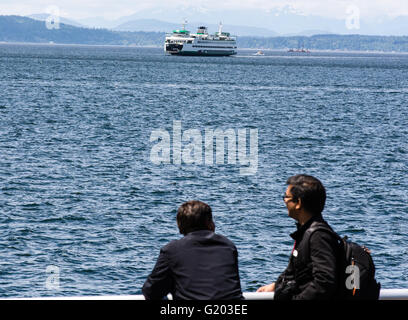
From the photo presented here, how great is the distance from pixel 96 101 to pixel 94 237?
2251 inches

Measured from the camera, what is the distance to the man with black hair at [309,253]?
15.6 ft

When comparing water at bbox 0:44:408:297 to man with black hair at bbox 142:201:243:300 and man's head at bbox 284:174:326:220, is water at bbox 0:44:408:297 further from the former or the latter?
man's head at bbox 284:174:326:220

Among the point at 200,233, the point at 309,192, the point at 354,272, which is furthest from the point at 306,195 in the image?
the point at 200,233

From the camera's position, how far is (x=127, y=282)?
58.0 ft

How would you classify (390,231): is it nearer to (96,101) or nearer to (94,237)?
(94,237)

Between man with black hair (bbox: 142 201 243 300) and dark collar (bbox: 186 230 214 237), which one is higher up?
dark collar (bbox: 186 230 214 237)

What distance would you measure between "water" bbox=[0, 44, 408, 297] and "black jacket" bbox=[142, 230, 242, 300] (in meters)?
12.4

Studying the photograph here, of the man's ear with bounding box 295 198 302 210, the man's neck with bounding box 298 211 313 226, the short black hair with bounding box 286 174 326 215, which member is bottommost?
the man's neck with bounding box 298 211 313 226

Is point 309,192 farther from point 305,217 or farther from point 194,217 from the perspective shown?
point 194,217

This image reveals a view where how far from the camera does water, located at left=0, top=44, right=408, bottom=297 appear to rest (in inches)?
757

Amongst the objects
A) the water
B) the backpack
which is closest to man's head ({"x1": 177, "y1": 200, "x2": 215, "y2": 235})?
the backpack

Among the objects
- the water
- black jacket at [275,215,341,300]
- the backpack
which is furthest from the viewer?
the water

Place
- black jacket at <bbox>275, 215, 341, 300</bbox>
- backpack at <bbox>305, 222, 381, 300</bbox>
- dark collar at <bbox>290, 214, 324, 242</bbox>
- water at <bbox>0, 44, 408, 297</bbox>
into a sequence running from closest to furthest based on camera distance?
black jacket at <bbox>275, 215, 341, 300</bbox> → backpack at <bbox>305, 222, 381, 300</bbox> → dark collar at <bbox>290, 214, 324, 242</bbox> → water at <bbox>0, 44, 408, 297</bbox>

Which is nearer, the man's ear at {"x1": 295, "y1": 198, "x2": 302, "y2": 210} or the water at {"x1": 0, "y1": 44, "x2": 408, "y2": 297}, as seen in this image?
the man's ear at {"x1": 295, "y1": 198, "x2": 302, "y2": 210}
